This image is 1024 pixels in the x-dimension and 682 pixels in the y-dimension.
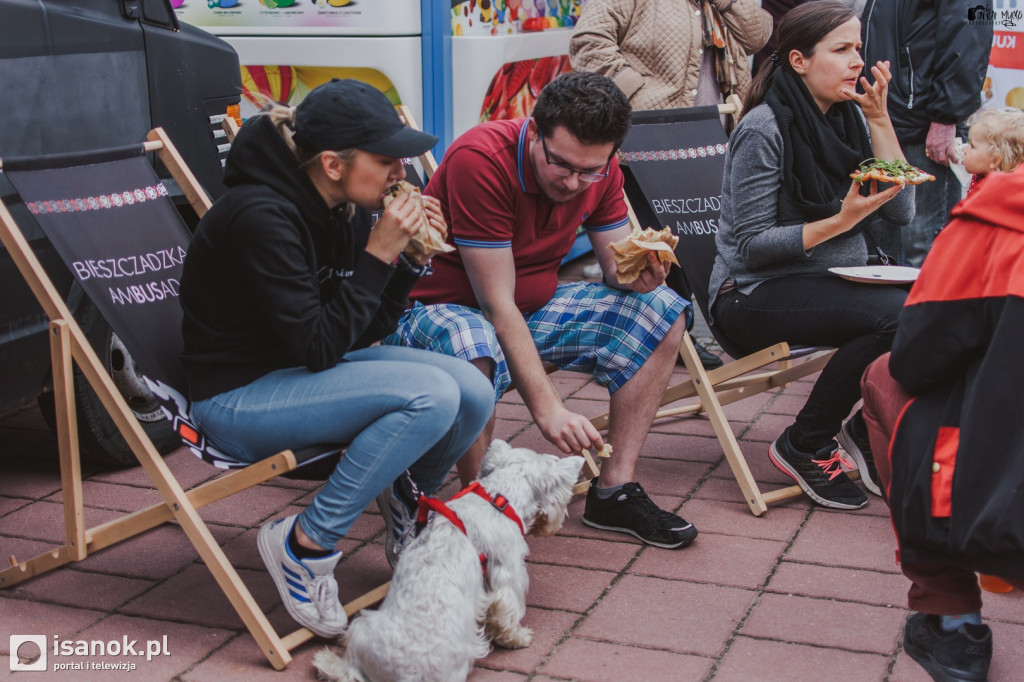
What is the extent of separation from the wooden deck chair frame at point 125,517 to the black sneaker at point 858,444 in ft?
5.96

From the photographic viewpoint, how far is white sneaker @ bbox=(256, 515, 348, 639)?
283 cm

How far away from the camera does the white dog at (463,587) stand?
8.36 feet

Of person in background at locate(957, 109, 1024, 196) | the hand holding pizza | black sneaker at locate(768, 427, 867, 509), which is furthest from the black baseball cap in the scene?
person in background at locate(957, 109, 1024, 196)

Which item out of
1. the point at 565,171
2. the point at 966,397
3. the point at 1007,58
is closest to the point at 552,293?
the point at 565,171

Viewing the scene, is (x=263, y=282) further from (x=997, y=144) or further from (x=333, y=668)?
(x=997, y=144)

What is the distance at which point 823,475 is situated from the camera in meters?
3.82

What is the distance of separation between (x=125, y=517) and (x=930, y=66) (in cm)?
420

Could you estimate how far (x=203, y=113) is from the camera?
435cm

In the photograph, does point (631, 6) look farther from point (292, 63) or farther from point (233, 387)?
point (233, 387)

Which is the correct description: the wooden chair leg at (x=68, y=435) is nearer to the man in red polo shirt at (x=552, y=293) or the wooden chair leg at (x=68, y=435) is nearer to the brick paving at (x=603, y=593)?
the brick paving at (x=603, y=593)

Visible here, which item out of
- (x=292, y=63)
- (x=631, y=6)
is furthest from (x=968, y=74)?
(x=292, y=63)

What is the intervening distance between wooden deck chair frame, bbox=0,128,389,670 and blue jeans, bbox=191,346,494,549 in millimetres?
114

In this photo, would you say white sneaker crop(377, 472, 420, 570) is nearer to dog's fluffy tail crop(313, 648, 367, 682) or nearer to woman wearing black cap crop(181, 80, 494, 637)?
woman wearing black cap crop(181, 80, 494, 637)

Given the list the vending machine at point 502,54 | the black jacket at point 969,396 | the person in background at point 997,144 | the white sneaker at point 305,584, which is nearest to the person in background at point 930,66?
the person in background at point 997,144
